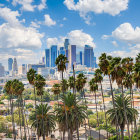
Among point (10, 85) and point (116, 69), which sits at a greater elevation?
point (116, 69)

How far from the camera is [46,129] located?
135 feet

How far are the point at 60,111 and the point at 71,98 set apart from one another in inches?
146

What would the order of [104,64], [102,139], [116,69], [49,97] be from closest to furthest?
[116,69] < [104,64] < [102,139] < [49,97]

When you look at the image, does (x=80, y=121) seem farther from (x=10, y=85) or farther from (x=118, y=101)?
(x=10, y=85)

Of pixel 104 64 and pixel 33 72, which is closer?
pixel 104 64

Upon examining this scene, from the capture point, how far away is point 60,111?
37.4 meters

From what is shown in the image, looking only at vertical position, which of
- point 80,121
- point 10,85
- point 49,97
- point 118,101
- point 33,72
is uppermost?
point 33,72

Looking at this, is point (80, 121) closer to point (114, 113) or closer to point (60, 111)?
point (60, 111)

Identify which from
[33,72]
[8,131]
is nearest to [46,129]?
[33,72]

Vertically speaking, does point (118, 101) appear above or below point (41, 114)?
above

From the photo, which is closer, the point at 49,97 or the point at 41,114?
the point at 41,114

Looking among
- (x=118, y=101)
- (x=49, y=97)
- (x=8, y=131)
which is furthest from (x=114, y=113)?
(x=49, y=97)

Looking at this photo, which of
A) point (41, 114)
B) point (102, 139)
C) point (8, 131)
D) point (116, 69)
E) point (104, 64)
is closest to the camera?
point (116, 69)

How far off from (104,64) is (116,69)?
4549 mm
